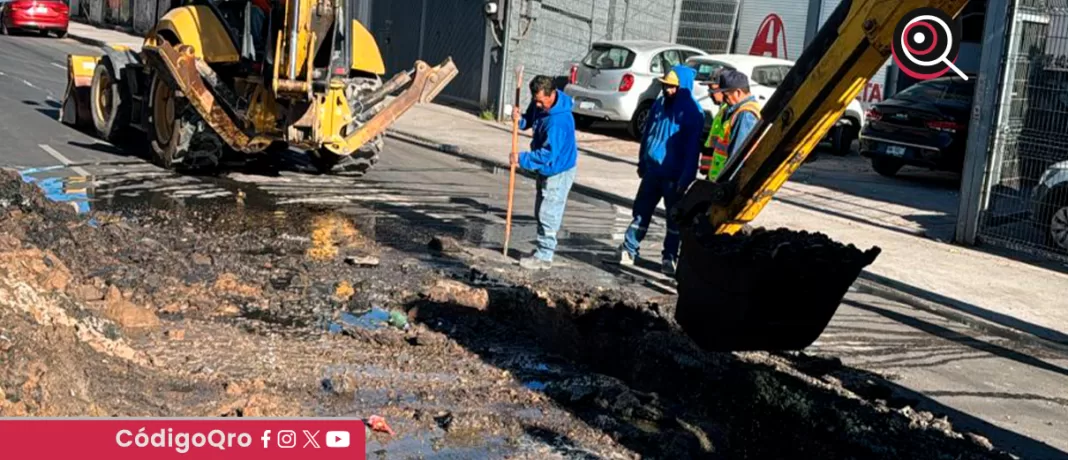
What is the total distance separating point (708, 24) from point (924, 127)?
32.5 feet

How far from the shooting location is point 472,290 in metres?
9.16

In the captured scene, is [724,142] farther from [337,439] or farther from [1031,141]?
[337,439]

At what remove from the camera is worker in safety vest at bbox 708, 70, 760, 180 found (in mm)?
9828

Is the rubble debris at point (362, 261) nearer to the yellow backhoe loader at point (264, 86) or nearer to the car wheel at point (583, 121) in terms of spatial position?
the yellow backhoe loader at point (264, 86)

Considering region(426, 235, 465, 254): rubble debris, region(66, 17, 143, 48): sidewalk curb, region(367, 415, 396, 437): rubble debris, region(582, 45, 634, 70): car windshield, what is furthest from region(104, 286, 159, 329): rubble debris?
region(66, 17, 143, 48): sidewalk curb

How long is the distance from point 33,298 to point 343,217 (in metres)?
5.36

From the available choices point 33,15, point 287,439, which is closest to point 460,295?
point 287,439

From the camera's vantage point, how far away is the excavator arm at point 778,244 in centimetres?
656

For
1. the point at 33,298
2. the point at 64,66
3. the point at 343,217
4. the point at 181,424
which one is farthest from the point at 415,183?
the point at 64,66

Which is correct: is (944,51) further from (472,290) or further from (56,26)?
(56,26)

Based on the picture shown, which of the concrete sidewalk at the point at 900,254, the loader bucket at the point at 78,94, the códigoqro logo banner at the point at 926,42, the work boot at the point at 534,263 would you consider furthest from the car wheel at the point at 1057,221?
the loader bucket at the point at 78,94

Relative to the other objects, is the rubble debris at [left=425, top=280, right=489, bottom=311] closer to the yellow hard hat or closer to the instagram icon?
the yellow hard hat

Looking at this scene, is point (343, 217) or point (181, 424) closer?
point (181, 424)

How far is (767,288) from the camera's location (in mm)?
6859
